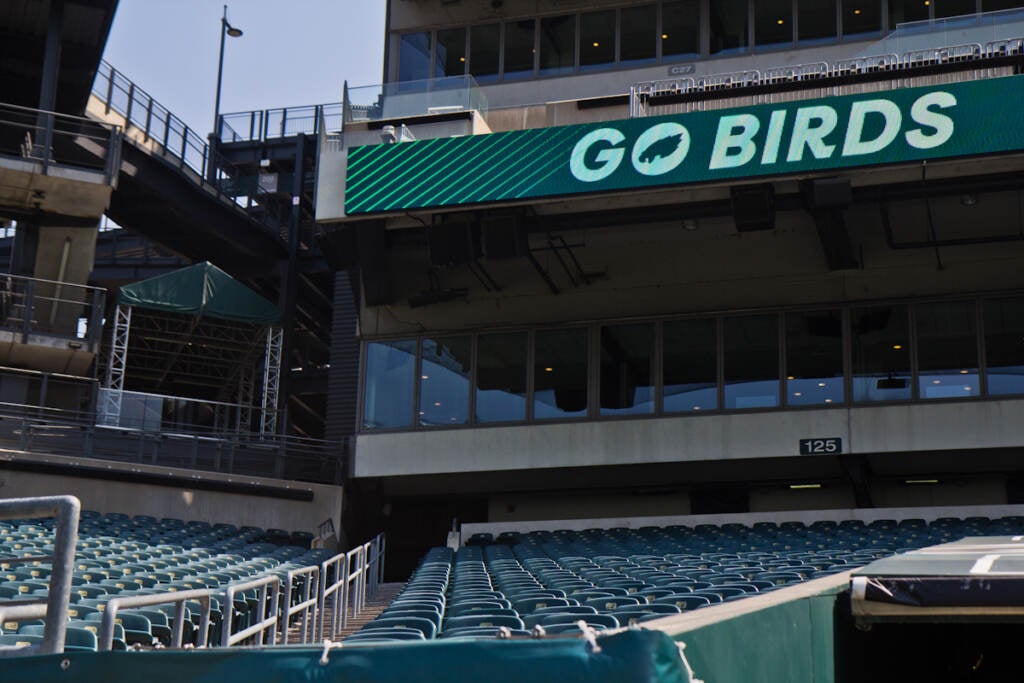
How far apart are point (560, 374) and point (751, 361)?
3.49 meters

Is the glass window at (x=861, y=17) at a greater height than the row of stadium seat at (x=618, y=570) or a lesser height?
greater

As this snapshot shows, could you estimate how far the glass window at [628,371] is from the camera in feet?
72.7

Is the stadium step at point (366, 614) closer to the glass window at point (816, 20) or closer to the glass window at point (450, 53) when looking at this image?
the glass window at point (450, 53)

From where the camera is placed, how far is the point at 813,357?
21.3 m

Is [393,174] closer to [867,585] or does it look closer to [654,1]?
[654,1]

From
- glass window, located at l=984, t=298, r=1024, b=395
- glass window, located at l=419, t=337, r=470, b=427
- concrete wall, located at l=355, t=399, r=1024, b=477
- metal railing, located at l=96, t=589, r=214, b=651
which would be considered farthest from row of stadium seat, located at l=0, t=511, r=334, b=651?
glass window, located at l=984, t=298, r=1024, b=395

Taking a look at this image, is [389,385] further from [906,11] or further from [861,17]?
[906,11]

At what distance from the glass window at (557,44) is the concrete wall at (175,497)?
30.9 feet

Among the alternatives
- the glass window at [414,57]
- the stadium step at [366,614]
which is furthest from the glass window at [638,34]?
the stadium step at [366,614]

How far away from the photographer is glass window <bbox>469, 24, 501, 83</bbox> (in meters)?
24.9

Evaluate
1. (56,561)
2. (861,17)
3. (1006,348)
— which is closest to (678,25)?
(861,17)

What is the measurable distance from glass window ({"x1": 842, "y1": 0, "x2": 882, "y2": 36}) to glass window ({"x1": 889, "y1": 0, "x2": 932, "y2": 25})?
0.22 meters

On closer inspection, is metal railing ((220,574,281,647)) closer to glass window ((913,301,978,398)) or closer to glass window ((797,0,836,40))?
glass window ((913,301,978,398))

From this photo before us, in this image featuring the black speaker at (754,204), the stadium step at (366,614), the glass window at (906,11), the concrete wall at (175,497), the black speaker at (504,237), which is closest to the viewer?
the stadium step at (366,614)
